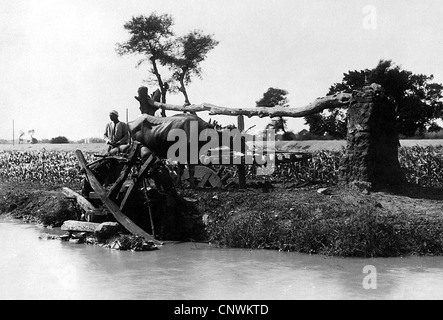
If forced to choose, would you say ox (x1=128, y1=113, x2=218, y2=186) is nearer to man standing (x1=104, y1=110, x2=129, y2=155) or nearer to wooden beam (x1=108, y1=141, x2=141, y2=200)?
man standing (x1=104, y1=110, x2=129, y2=155)

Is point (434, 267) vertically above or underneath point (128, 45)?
underneath

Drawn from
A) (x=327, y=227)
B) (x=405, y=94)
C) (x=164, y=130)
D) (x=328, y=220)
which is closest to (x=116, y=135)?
(x=164, y=130)

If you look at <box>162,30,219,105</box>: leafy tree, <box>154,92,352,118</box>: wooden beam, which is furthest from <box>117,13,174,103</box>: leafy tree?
<box>154,92,352,118</box>: wooden beam

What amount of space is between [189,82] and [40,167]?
1387cm

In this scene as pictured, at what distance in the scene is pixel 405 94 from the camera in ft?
103

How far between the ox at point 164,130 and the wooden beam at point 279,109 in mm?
1289

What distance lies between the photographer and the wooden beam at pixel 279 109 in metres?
15.2

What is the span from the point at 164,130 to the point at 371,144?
5799mm

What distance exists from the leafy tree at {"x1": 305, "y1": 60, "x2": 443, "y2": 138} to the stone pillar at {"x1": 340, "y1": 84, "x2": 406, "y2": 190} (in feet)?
54.4

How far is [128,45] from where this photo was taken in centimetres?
3819

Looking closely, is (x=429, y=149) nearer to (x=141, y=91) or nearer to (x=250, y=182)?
(x=250, y=182)

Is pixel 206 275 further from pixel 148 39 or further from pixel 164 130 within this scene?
pixel 148 39
